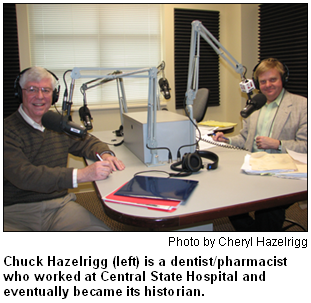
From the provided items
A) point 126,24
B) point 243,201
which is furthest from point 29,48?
point 243,201

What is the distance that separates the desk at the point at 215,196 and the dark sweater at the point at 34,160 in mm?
240

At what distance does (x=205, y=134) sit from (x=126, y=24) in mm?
2286

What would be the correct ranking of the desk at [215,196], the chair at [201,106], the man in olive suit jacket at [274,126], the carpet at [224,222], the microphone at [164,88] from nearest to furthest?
the desk at [215,196]
the man in olive suit jacket at [274,126]
the microphone at [164,88]
the carpet at [224,222]
the chair at [201,106]

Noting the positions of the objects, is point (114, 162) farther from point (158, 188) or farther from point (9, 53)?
point (9, 53)

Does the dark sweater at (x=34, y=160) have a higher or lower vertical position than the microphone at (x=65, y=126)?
lower

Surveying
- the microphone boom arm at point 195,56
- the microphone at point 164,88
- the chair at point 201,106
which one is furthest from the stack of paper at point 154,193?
the chair at point 201,106

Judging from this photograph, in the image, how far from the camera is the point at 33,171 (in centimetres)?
147

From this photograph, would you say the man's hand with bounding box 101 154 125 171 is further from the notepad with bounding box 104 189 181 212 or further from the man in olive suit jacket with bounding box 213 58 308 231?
the man in olive suit jacket with bounding box 213 58 308 231

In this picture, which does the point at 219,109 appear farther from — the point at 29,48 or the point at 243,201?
the point at 243,201

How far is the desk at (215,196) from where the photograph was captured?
3.58 ft

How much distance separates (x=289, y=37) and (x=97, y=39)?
244 cm

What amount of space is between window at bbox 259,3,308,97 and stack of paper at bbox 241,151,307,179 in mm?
2152

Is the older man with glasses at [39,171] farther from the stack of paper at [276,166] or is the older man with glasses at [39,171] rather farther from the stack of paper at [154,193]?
the stack of paper at [276,166]

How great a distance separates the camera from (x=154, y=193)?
4.18 feet
